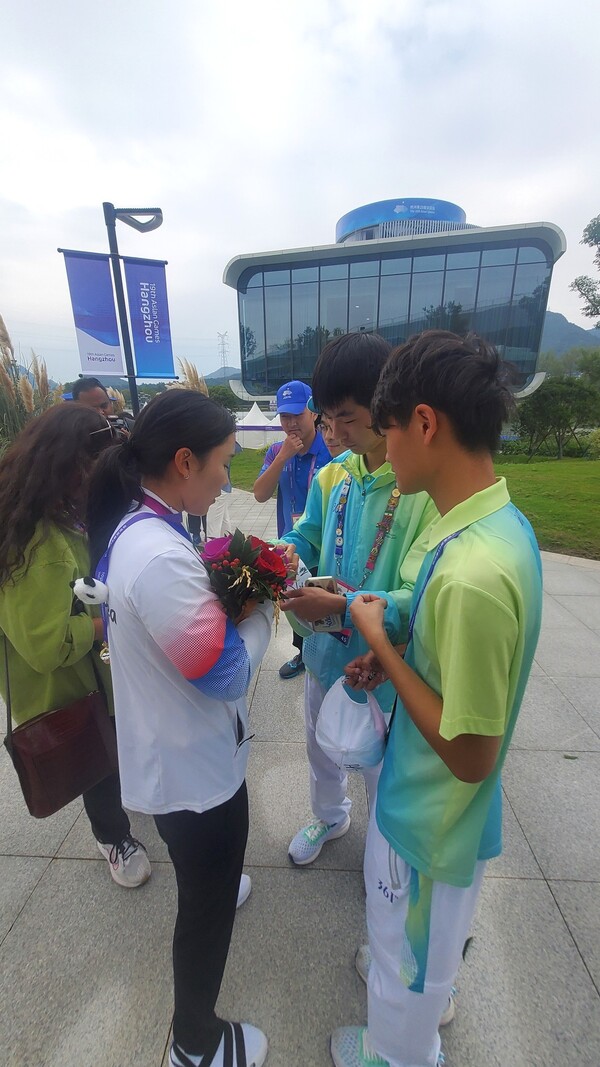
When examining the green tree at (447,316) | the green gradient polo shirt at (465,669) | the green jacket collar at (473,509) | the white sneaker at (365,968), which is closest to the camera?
the green gradient polo shirt at (465,669)

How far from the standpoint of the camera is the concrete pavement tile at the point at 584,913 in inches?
71.3

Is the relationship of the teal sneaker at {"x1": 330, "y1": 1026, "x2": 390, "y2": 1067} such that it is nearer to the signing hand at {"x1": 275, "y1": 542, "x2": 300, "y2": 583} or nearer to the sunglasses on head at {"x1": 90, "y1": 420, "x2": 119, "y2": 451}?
the signing hand at {"x1": 275, "y1": 542, "x2": 300, "y2": 583}

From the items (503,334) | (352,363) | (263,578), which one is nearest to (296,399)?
(352,363)

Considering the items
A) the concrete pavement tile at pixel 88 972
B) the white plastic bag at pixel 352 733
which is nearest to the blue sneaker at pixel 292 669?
the concrete pavement tile at pixel 88 972

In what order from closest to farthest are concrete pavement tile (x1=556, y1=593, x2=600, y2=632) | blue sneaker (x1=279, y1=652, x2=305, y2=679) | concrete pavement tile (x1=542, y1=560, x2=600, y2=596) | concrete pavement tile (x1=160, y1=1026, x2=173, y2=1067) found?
concrete pavement tile (x1=160, y1=1026, x2=173, y2=1067), blue sneaker (x1=279, y1=652, x2=305, y2=679), concrete pavement tile (x1=556, y1=593, x2=600, y2=632), concrete pavement tile (x1=542, y1=560, x2=600, y2=596)

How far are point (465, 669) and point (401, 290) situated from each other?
1329 inches

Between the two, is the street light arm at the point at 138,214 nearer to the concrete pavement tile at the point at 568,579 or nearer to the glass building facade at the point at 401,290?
the concrete pavement tile at the point at 568,579

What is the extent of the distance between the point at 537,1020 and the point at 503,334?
3333 centimetres

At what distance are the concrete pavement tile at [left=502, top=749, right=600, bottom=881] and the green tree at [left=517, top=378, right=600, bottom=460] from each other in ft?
61.0

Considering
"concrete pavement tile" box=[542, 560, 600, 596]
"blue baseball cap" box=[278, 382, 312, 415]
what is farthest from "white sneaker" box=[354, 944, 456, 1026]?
"concrete pavement tile" box=[542, 560, 600, 596]

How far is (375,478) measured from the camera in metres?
1.67

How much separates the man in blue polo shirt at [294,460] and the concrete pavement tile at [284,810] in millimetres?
A: 753

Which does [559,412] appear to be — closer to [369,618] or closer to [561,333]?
[369,618]

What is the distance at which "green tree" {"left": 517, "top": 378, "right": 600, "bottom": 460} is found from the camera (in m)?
19.2
